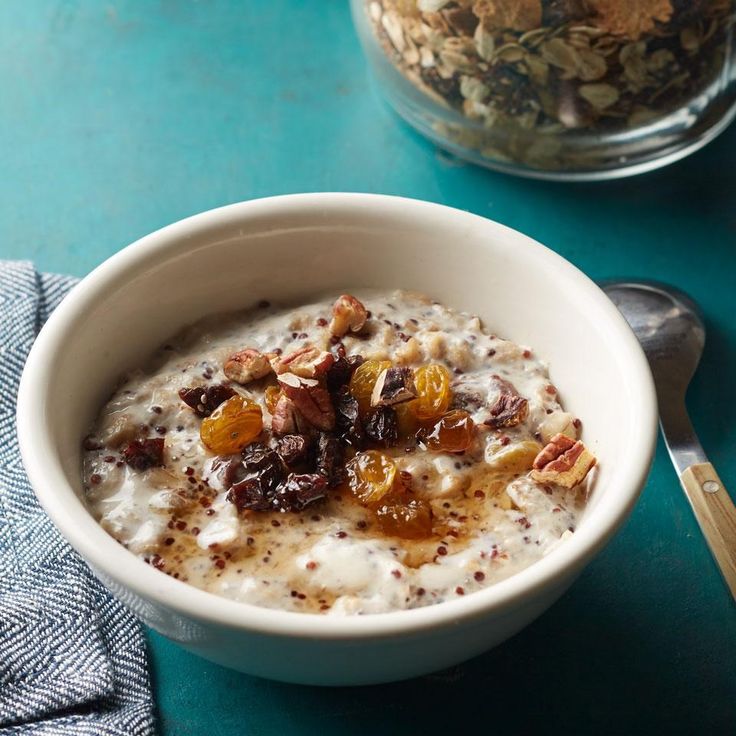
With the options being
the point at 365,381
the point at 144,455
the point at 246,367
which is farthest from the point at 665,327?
the point at 144,455

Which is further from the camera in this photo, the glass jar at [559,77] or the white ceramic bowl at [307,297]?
the glass jar at [559,77]

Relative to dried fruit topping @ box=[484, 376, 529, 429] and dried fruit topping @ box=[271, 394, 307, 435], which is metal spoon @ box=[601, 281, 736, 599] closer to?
dried fruit topping @ box=[484, 376, 529, 429]

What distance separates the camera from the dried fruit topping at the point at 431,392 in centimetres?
154

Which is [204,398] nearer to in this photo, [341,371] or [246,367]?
[246,367]

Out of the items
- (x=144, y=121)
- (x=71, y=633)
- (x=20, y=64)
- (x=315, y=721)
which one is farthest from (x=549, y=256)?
(x=20, y=64)

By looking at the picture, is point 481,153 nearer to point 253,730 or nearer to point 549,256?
point 549,256

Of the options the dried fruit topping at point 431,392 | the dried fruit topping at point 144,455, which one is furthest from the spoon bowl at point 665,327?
the dried fruit topping at point 144,455

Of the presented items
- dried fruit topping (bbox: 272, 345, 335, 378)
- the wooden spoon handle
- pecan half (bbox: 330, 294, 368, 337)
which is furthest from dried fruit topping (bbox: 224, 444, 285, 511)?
the wooden spoon handle

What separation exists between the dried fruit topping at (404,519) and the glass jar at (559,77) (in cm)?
92

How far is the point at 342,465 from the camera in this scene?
152cm

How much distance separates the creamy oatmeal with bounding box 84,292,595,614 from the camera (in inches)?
54.4

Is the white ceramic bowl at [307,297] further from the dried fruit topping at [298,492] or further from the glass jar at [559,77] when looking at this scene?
the glass jar at [559,77]

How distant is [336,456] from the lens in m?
1.51

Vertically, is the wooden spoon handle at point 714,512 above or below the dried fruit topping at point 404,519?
below
